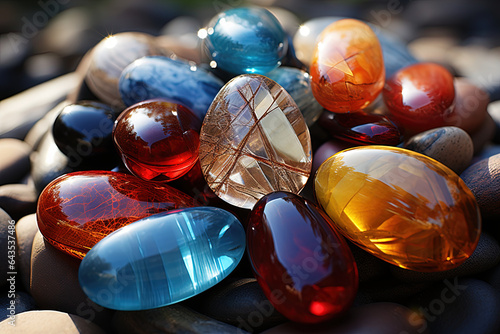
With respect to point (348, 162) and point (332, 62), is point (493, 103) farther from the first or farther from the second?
point (348, 162)

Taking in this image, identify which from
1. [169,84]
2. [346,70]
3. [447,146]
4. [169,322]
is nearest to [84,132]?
[169,84]

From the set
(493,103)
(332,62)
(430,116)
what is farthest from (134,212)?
(493,103)

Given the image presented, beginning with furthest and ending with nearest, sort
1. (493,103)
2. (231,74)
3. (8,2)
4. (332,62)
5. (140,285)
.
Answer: (8,2), (493,103), (231,74), (332,62), (140,285)

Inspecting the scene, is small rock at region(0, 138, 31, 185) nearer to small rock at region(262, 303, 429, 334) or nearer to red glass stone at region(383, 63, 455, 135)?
small rock at region(262, 303, 429, 334)

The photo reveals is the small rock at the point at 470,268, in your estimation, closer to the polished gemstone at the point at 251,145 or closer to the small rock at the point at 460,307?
the small rock at the point at 460,307

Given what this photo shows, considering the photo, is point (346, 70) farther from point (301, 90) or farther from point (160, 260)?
point (160, 260)

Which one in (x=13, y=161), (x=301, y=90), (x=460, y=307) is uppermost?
(x=301, y=90)

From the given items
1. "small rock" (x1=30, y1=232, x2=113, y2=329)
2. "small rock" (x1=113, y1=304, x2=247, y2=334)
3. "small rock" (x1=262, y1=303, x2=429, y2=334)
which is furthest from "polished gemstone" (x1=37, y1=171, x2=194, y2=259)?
"small rock" (x1=262, y1=303, x2=429, y2=334)
